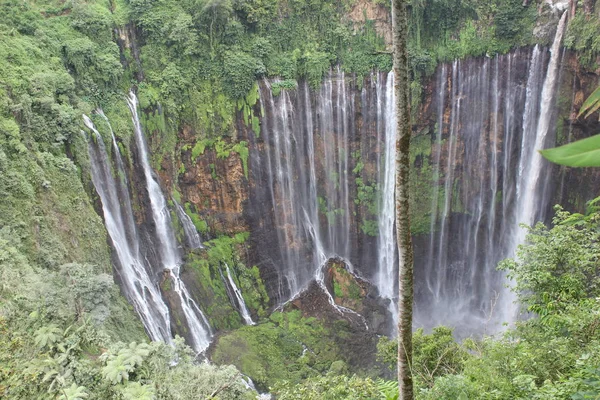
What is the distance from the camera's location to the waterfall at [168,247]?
14.6 m

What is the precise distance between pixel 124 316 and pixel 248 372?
4.22 metres

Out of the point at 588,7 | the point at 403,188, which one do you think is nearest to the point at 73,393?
the point at 403,188

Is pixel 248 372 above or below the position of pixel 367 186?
below

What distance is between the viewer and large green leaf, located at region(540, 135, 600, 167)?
120 centimetres

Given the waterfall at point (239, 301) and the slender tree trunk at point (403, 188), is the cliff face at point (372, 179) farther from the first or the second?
the slender tree trunk at point (403, 188)

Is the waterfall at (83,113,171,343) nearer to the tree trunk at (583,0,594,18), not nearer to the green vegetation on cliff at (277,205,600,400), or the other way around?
the green vegetation on cliff at (277,205,600,400)

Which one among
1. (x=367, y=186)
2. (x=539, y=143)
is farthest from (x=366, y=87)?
(x=539, y=143)

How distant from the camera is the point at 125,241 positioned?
13.7m

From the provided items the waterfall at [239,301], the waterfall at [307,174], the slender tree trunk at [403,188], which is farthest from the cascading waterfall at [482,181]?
the slender tree trunk at [403,188]

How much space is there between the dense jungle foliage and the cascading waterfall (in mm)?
1127

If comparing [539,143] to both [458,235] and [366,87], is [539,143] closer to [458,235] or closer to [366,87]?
[458,235]

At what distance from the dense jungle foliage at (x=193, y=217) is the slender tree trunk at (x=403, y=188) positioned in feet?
0.74

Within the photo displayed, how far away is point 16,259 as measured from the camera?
848 centimetres

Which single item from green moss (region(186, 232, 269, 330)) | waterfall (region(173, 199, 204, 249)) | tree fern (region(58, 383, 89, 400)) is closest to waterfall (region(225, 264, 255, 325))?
green moss (region(186, 232, 269, 330))
